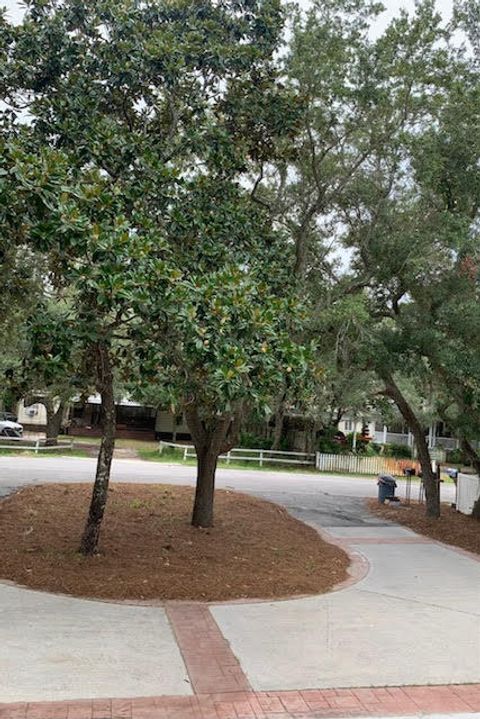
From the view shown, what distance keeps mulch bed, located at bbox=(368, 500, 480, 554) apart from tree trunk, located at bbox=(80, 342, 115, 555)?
672cm

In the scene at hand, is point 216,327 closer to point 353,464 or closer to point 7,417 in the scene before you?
point 353,464

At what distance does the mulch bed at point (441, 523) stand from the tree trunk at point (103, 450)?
22.1ft

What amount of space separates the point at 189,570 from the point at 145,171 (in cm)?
498

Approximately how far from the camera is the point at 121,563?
26.8 ft

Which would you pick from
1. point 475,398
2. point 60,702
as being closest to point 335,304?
point 475,398

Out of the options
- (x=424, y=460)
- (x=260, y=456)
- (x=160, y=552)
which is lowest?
(x=160, y=552)

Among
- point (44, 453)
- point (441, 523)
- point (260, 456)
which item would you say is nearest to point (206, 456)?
point (441, 523)

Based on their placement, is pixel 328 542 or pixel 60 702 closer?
pixel 60 702

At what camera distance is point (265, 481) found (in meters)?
20.7

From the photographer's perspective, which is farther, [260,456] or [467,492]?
[260,456]

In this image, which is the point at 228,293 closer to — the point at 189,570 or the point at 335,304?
the point at 189,570

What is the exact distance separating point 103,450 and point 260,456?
67.9 feet

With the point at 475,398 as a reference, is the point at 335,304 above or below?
above

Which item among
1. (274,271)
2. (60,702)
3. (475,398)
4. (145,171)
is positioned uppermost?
(145,171)
